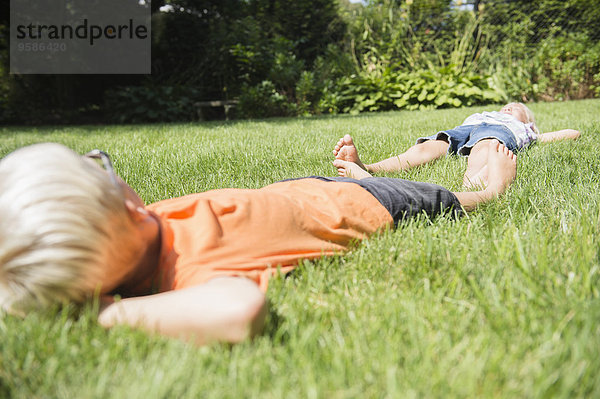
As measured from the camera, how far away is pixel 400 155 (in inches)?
102

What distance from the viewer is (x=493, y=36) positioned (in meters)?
9.25

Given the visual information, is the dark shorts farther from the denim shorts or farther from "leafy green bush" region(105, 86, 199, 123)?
"leafy green bush" region(105, 86, 199, 123)

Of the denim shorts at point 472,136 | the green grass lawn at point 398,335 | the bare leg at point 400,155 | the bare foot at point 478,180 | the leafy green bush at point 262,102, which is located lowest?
the green grass lawn at point 398,335

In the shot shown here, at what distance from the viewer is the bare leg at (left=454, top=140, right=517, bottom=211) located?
5.56ft

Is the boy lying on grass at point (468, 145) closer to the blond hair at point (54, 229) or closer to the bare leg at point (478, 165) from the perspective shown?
the bare leg at point (478, 165)

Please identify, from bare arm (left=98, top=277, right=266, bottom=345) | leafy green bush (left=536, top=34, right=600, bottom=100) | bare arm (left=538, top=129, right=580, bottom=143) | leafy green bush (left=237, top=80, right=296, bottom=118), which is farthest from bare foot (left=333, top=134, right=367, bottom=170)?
leafy green bush (left=536, top=34, right=600, bottom=100)

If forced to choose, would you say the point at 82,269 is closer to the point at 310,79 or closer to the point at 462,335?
the point at 462,335

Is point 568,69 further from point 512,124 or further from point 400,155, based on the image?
point 400,155

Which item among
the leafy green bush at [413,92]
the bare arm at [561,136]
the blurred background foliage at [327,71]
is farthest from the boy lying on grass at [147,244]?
the leafy green bush at [413,92]

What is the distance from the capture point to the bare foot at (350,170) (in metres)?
2.02

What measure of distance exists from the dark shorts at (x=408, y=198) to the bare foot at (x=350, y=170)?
16.5 inches

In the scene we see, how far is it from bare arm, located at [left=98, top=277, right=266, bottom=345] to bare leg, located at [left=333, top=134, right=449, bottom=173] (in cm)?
127

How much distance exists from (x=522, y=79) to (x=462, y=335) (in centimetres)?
867

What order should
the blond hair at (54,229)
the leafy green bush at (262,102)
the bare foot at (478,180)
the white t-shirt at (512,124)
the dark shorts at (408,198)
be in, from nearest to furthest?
1. the blond hair at (54,229)
2. the dark shorts at (408,198)
3. the bare foot at (478,180)
4. the white t-shirt at (512,124)
5. the leafy green bush at (262,102)
